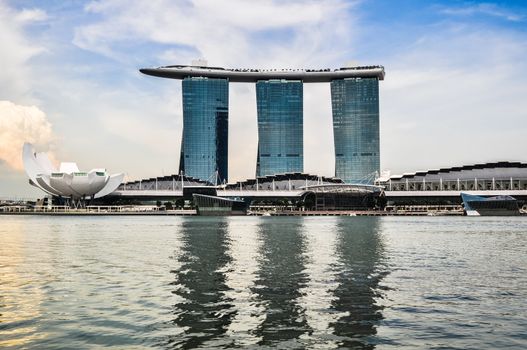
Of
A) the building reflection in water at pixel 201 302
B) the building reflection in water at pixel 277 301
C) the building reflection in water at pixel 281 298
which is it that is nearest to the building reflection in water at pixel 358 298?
the building reflection in water at pixel 277 301

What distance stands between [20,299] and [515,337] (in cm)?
1829

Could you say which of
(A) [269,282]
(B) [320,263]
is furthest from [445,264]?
(A) [269,282]

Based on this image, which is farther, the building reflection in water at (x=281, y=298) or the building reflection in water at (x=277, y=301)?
the building reflection in water at (x=281, y=298)

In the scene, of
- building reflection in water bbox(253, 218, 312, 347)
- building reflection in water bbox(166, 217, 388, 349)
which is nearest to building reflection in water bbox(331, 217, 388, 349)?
building reflection in water bbox(166, 217, 388, 349)

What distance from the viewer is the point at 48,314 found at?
20.2 metres

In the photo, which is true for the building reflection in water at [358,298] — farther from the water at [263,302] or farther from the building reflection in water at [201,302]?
the building reflection in water at [201,302]

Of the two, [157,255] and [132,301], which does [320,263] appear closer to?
[157,255]

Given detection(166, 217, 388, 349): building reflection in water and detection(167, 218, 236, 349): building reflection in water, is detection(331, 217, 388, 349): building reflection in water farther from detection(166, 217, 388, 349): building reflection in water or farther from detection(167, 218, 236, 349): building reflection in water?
detection(167, 218, 236, 349): building reflection in water

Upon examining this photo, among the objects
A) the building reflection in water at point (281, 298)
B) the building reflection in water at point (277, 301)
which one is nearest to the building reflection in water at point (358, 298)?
the building reflection in water at point (277, 301)

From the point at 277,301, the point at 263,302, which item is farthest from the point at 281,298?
the point at 263,302

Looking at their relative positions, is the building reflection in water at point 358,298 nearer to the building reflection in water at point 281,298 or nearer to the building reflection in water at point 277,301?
the building reflection in water at point 277,301

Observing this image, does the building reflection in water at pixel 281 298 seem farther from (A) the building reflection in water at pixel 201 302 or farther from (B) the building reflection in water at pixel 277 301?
(A) the building reflection in water at pixel 201 302

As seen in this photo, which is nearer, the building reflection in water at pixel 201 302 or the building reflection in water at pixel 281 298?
the building reflection in water at pixel 201 302

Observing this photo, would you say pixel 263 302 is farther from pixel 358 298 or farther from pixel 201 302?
pixel 358 298
